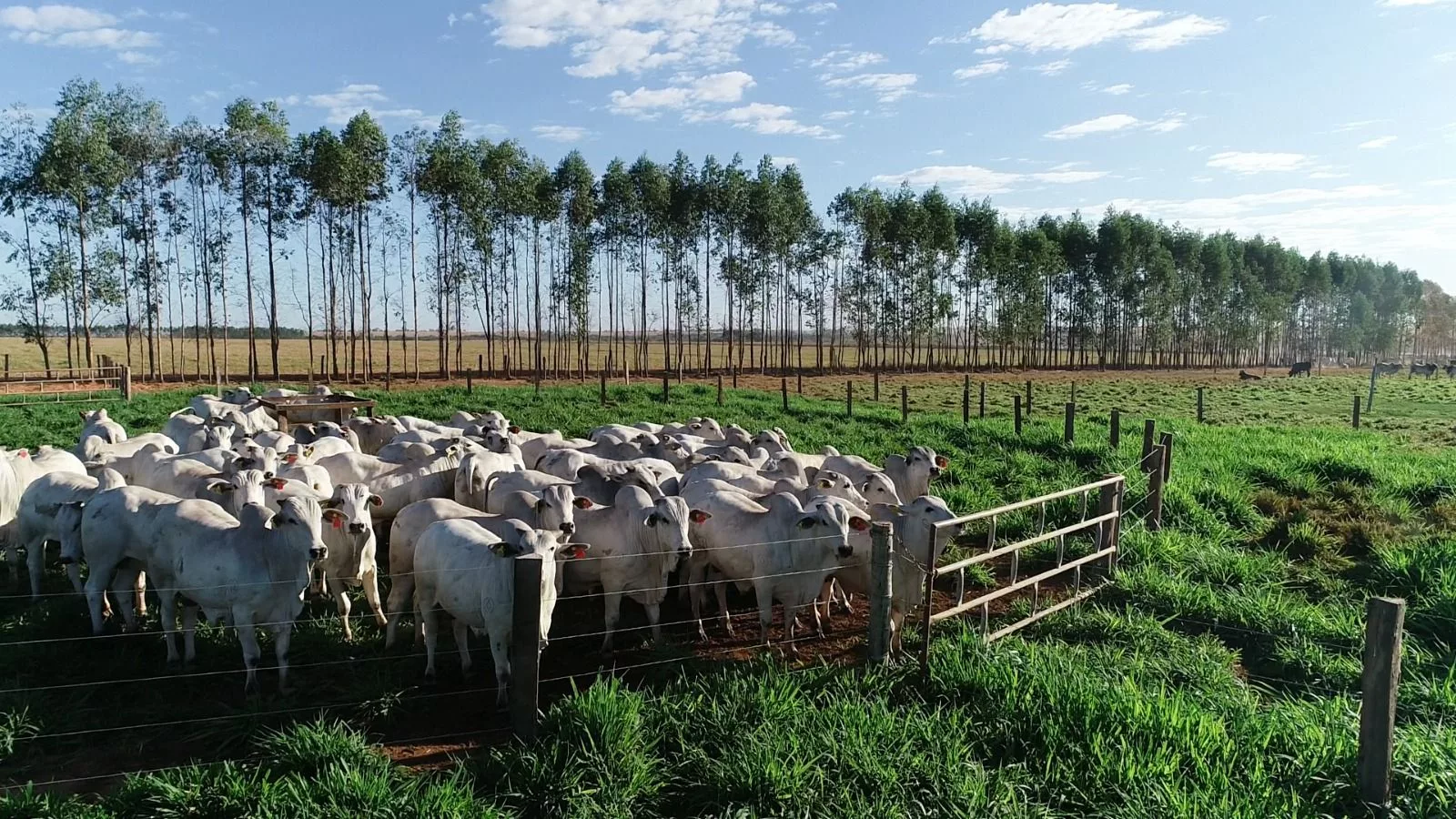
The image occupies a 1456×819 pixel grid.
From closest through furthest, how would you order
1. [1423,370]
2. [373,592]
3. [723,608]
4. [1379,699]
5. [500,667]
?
[1379,699] < [500,667] < [373,592] < [723,608] < [1423,370]

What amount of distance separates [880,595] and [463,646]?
3782 millimetres

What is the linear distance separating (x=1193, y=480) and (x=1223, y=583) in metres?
4.88

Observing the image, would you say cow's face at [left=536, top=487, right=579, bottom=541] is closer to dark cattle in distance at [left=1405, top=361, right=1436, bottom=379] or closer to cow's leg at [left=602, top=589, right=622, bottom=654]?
cow's leg at [left=602, top=589, right=622, bottom=654]

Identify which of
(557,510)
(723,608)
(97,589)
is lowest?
(723,608)

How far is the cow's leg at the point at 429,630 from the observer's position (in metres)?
7.38

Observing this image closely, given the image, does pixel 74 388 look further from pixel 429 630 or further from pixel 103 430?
pixel 429 630

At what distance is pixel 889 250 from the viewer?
66250mm

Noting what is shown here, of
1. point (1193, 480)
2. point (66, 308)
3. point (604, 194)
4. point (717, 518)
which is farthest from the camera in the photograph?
point (604, 194)

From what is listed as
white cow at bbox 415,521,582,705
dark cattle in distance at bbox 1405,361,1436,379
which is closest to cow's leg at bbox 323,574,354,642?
white cow at bbox 415,521,582,705

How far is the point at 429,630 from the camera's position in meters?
7.53

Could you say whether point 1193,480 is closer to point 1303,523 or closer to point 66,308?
point 1303,523

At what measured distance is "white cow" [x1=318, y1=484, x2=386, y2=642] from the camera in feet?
28.0

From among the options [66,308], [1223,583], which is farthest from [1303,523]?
[66,308]

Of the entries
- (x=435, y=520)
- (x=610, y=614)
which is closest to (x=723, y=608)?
(x=610, y=614)
